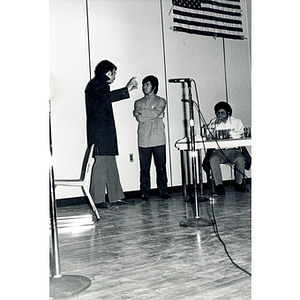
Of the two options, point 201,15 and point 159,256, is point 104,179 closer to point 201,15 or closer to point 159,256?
point 159,256

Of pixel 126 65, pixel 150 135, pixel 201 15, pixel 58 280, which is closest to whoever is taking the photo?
pixel 58 280

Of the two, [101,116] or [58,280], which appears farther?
[101,116]

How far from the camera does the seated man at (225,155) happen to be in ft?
17.4

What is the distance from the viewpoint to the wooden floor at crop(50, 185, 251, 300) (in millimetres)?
1846

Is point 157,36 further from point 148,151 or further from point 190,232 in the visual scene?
point 190,232

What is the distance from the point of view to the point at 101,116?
4.69 m

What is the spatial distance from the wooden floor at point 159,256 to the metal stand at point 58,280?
0.16ft

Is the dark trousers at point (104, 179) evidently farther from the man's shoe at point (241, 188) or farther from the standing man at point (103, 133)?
the man's shoe at point (241, 188)

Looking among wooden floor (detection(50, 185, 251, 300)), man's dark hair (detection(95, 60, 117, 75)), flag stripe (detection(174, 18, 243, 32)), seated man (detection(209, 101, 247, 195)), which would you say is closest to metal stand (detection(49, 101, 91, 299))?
wooden floor (detection(50, 185, 251, 300))

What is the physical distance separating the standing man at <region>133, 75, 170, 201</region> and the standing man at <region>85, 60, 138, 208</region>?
58 cm

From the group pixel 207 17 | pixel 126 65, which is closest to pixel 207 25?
pixel 207 17

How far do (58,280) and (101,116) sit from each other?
2.86 meters
